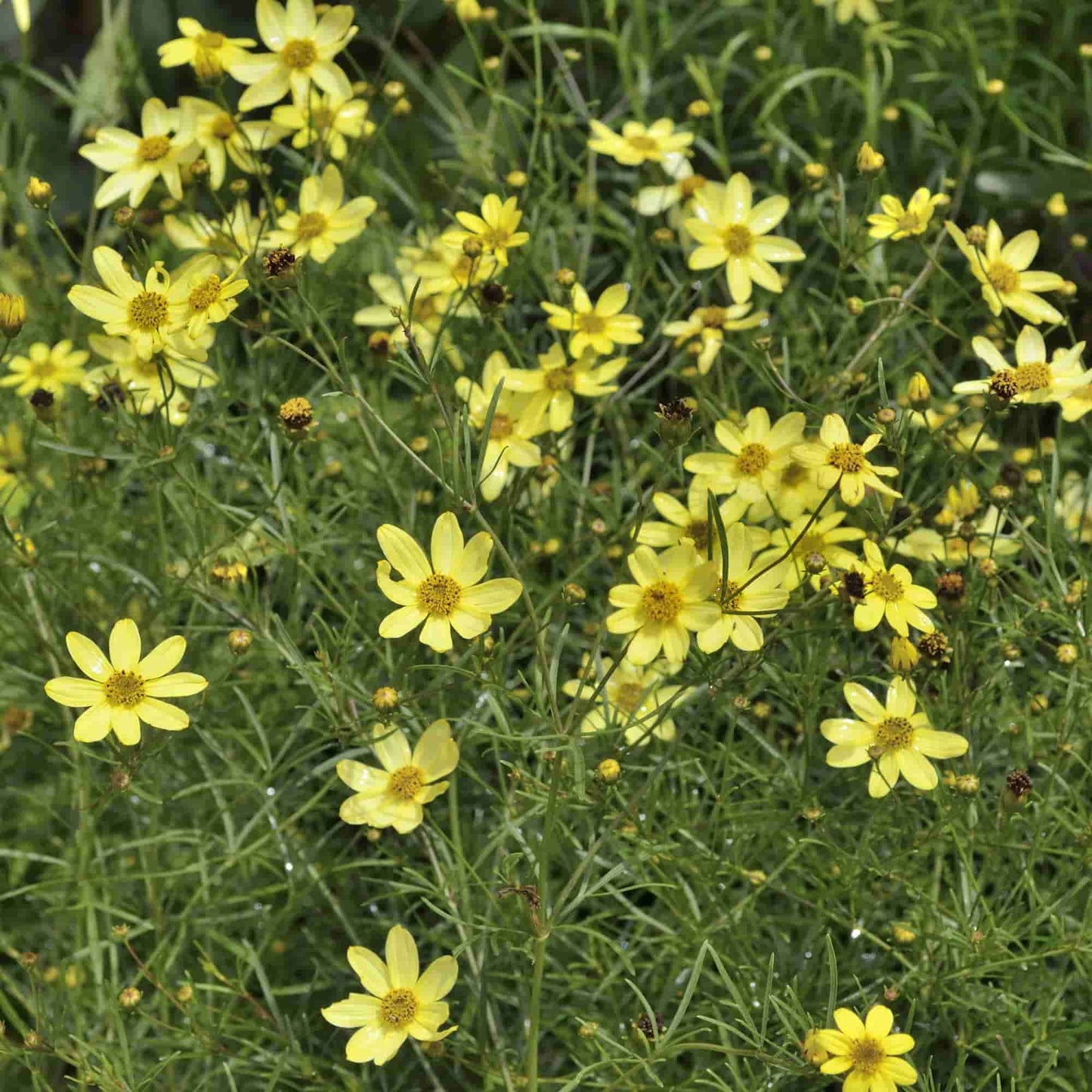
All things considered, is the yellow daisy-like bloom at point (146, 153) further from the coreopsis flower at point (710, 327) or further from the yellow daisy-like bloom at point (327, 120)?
the coreopsis flower at point (710, 327)

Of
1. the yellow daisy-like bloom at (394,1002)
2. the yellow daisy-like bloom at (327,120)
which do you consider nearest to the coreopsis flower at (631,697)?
the yellow daisy-like bloom at (394,1002)

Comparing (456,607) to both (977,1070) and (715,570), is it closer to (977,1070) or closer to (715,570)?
(715,570)

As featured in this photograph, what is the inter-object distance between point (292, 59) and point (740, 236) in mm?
479

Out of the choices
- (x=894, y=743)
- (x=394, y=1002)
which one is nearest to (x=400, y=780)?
(x=394, y=1002)

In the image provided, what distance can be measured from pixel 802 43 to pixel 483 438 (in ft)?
3.73

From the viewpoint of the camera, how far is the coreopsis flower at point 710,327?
1292 millimetres

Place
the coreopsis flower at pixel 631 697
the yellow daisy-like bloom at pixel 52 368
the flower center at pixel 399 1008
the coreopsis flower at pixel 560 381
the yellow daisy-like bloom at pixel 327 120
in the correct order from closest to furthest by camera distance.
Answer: the flower center at pixel 399 1008 < the coreopsis flower at pixel 631 697 < the coreopsis flower at pixel 560 381 < the yellow daisy-like bloom at pixel 327 120 < the yellow daisy-like bloom at pixel 52 368

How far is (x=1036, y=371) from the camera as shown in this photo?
115 cm

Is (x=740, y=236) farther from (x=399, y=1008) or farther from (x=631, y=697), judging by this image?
(x=399, y=1008)

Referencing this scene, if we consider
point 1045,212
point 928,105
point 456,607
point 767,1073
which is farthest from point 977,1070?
point 928,105

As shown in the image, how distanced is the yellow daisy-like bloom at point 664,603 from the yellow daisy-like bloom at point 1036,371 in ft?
1.00

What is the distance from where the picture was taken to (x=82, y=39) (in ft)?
7.36

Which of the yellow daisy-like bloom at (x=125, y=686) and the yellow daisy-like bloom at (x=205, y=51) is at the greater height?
the yellow daisy-like bloom at (x=205, y=51)

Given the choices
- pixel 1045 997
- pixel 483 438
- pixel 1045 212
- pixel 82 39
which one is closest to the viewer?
pixel 483 438
